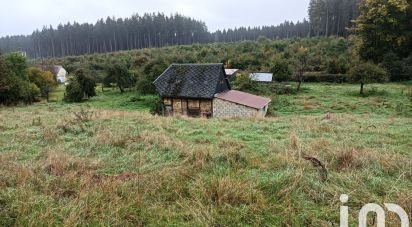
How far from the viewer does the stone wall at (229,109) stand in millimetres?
22578

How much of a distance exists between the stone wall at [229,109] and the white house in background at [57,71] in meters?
40.8

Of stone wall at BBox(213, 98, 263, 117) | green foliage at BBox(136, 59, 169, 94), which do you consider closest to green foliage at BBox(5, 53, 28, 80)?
green foliage at BBox(136, 59, 169, 94)

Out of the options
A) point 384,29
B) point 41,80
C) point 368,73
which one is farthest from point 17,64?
point 384,29

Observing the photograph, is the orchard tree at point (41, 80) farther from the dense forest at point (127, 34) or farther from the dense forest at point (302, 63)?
the dense forest at point (127, 34)

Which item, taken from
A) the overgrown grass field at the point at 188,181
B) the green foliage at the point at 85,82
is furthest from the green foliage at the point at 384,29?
the overgrown grass field at the point at 188,181

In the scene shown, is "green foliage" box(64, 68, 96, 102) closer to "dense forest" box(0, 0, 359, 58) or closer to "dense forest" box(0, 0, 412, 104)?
"dense forest" box(0, 0, 412, 104)

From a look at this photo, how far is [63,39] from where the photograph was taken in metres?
97.1

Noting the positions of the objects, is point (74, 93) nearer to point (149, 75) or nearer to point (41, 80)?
point (149, 75)

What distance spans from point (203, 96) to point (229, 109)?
218 centimetres

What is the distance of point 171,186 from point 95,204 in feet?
3.68

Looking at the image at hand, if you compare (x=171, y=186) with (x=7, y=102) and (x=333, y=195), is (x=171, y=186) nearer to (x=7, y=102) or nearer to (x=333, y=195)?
(x=333, y=195)

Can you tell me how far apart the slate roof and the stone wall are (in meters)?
0.90

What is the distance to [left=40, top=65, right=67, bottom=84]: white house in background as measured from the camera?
55234 millimetres

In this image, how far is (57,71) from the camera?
2216 inches
